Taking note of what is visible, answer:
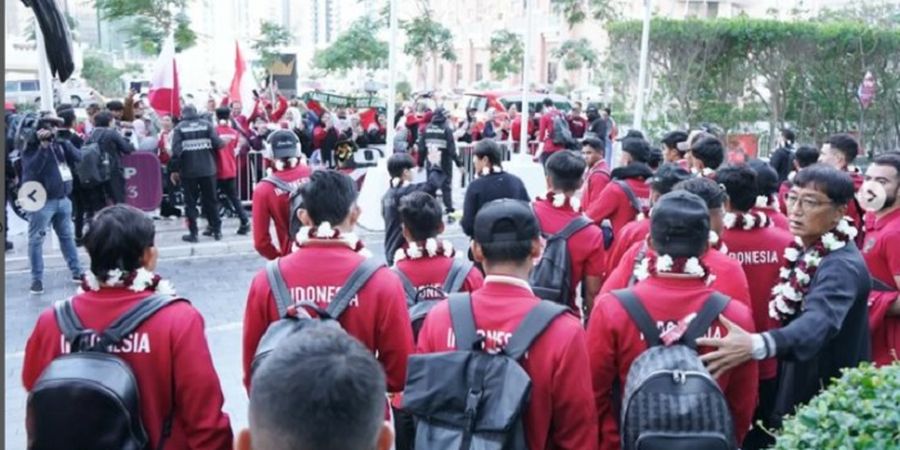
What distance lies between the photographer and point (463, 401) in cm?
321

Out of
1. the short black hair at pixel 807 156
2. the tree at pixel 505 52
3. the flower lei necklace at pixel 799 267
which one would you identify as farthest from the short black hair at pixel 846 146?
the tree at pixel 505 52

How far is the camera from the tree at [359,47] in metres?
39.1

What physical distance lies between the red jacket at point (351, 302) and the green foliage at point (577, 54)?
36766 mm

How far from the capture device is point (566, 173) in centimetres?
626

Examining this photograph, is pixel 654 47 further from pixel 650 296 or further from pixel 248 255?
pixel 650 296

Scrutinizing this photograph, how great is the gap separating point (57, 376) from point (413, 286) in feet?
6.75

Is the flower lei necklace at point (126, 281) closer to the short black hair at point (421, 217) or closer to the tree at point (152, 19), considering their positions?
the short black hair at point (421, 217)

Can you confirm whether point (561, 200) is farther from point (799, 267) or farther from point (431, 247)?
point (799, 267)

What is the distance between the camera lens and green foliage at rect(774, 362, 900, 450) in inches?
110

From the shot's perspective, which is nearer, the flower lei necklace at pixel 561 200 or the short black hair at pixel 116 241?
the short black hair at pixel 116 241

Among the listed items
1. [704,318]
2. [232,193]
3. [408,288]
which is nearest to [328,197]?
[408,288]

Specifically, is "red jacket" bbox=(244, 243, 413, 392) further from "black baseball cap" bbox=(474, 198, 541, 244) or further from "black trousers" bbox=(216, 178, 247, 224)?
"black trousers" bbox=(216, 178, 247, 224)

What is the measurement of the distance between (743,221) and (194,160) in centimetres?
902

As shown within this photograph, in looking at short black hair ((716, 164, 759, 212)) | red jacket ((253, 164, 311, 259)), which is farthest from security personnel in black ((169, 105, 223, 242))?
short black hair ((716, 164, 759, 212))
